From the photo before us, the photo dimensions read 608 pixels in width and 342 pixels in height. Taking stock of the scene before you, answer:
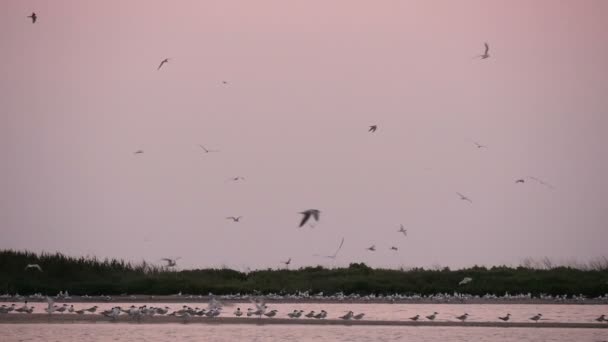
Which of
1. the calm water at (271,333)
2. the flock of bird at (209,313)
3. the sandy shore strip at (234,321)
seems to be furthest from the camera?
the flock of bird at (209,313)

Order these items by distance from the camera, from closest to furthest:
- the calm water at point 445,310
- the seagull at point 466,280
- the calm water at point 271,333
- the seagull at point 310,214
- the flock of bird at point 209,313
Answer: the seagull at point 310,214 → the calm water at point 271,333 → the flock of bird at point 209,313 → the calm water at point 445,310 → the seagull at point 466,280

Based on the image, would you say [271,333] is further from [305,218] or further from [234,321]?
[305,218]

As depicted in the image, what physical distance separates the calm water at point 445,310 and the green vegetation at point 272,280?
4.08m

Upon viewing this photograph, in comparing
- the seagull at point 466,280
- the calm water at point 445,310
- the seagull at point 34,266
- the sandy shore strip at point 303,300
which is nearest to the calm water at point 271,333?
the calm water at point 445,310

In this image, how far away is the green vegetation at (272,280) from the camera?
49.2 metres

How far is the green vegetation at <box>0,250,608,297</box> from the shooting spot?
161ft

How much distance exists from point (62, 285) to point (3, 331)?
614 inches

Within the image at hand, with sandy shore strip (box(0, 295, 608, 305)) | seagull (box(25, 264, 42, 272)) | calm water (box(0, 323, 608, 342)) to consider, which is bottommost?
calm water (box(0, 323, 608, 342))

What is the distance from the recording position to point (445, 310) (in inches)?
1650

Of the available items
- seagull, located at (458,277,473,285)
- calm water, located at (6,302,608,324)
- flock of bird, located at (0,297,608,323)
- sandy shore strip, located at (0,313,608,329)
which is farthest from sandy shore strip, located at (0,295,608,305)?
sandy shore strip, located at (0,313,608,329)

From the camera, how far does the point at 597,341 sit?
31.3 meters

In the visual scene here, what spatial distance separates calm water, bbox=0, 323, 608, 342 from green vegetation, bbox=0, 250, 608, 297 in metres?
13.7

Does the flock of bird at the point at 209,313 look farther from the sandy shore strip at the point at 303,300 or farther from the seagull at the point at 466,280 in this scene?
the seagull at the point at 466,280

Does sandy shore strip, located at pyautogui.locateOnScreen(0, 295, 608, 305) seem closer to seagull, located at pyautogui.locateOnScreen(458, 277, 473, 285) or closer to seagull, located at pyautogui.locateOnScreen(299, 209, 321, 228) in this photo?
seagull, located at pyautogui.locateOnScreen(458, 277, 473, 285)
